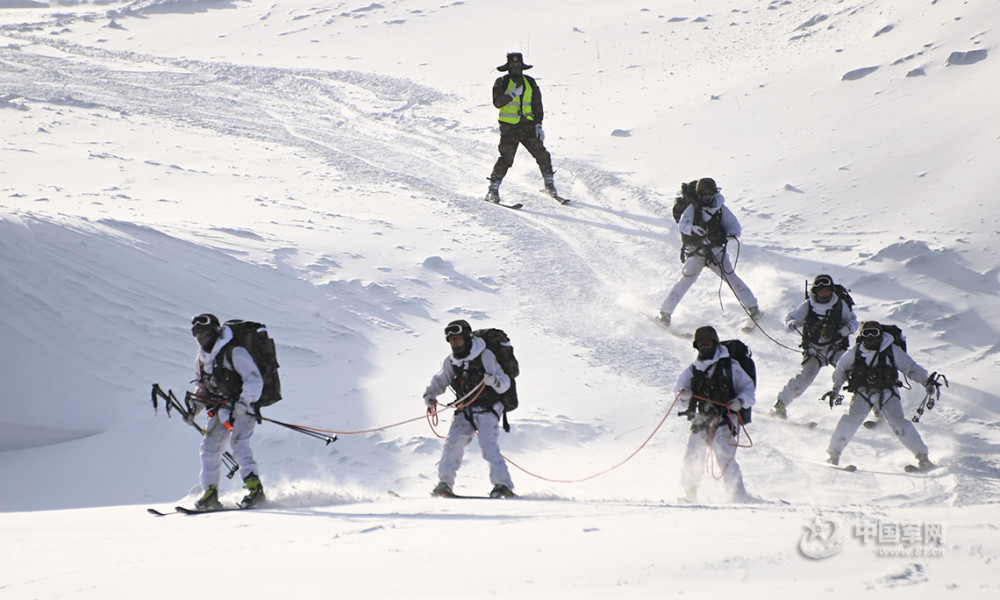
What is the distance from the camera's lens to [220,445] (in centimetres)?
681

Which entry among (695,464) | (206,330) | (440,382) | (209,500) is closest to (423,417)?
(440,382)

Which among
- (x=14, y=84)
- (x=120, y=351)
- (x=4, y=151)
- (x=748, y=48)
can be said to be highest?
(x=748, y=48)

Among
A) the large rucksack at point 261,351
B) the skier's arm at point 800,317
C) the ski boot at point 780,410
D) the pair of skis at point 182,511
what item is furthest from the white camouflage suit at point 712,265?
the pair of skis at point 182,511

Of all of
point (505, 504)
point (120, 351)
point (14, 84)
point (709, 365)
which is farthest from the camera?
point (14, 84)

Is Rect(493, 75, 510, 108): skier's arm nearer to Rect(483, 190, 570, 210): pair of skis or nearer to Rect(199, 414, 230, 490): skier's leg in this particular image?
Rect(483, 190, 570, 210): pair of skis

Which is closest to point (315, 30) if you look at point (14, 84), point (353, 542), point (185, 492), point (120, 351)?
point (14, 84)

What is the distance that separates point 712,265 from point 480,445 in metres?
3.95

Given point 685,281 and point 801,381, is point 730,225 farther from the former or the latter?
point 801,381

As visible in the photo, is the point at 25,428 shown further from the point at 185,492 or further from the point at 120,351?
the point at 185,492

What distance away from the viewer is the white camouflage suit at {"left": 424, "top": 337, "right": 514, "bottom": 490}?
6914 mm

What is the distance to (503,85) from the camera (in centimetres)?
1303

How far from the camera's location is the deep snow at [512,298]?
14.8ft

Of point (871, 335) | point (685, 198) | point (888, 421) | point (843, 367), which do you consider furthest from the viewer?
point (685, 198)

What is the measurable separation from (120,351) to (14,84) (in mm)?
14762
